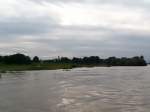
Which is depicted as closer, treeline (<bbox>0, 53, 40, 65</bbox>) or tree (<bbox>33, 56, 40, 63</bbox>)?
treeline (<bbox>0, 53, 40, 65</bbox>)

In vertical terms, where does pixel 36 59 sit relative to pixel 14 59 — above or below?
above

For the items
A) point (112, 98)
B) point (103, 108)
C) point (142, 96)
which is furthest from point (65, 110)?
point (142, 96)

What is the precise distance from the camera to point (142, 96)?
113 feet

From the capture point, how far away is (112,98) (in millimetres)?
33500

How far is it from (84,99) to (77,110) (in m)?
6.75

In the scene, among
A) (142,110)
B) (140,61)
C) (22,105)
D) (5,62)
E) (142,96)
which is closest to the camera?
(142,110)

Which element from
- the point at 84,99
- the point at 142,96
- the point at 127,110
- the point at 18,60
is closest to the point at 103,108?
the point at 127,110

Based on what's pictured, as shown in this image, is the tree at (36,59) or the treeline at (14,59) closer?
the treeline at (14,59)

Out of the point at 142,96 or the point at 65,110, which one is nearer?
the point at 65,110

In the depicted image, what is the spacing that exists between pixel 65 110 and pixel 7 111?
13.7 ft

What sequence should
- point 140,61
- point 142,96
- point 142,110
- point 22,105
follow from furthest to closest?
point 140,61 < point 142,96 < point 22,105 < point 142,110

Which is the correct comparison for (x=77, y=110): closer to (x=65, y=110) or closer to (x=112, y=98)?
(x=65, y=110)

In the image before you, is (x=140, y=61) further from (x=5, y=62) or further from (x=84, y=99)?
(x=84, y=99)

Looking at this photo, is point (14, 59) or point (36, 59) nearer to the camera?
point (14, 59)
